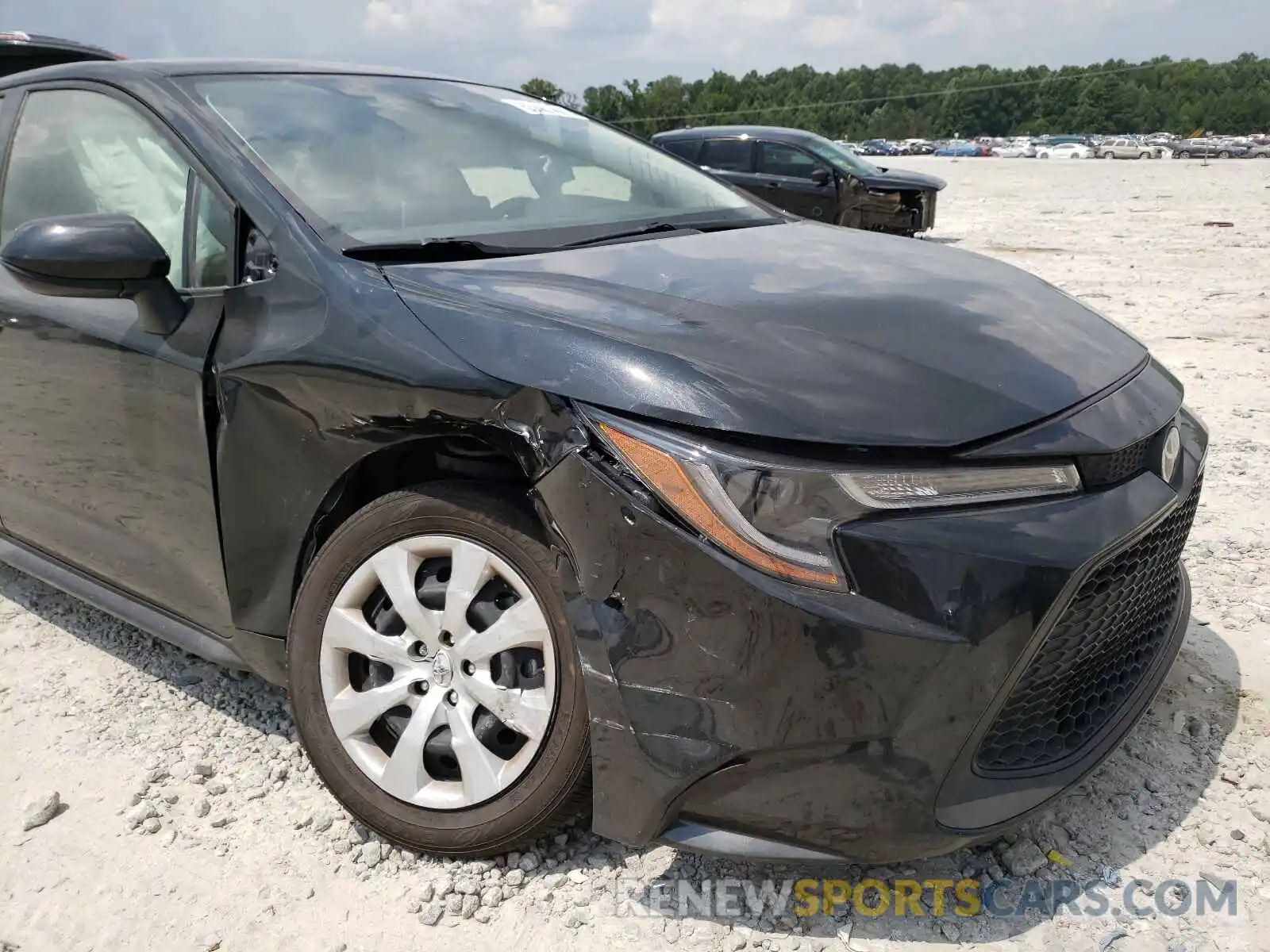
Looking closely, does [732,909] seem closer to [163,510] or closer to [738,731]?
[738,731]

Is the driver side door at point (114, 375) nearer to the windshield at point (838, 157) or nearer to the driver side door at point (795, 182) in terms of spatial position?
the driver side door at point (795, 182)

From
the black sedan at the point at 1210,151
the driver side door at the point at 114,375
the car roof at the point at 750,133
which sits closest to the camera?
the driver side door at the point at 114,375

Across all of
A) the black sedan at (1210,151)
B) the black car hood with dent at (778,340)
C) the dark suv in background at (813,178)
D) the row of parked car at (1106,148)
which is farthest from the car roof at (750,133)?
the black sedan at (1210,151)

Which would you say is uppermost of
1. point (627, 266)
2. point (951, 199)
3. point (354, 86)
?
point (354, 86)

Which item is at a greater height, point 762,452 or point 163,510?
point 762,452

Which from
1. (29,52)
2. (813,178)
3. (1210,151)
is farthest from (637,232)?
(1210,151)

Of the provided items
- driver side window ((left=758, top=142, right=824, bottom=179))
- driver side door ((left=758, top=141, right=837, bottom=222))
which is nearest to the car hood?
driver side door ((left=758, top=141, right=837, bottom=222))

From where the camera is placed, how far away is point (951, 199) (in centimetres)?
1922

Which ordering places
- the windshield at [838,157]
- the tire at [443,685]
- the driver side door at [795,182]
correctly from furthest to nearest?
the windshield at [838,157]
the driver side door at [795,182]
the tire at [443,685]

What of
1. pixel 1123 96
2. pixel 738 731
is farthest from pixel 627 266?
pixel 1123 96

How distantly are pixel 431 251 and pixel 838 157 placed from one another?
428 inches

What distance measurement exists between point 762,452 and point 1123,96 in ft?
325

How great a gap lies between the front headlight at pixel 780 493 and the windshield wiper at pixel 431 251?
75 centimetres

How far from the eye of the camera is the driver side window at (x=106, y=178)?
2.24 m
